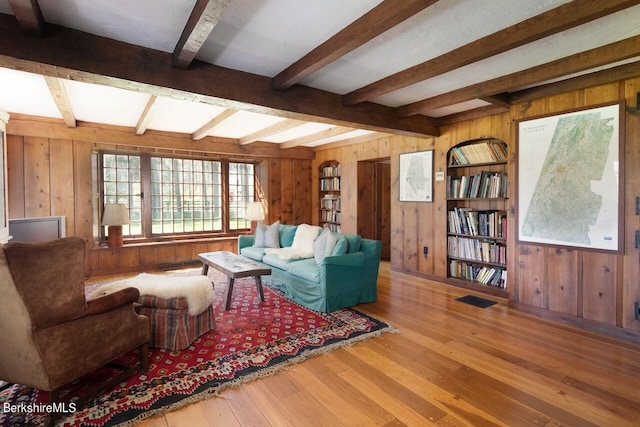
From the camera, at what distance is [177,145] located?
5.70 meters

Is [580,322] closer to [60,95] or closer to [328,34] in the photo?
[328,34]

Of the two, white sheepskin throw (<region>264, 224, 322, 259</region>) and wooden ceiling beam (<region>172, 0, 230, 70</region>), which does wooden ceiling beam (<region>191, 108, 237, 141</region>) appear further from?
white sheepskin throw (<region>264, 224, 322, 259</region>)

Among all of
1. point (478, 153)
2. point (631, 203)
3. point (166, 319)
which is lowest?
point (166, 319)

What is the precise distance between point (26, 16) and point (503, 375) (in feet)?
12.3

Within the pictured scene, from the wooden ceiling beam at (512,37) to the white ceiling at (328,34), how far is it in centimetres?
5

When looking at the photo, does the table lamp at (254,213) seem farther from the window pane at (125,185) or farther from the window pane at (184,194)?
the window pane at (125,185)

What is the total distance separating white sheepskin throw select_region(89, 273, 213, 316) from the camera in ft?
8.64

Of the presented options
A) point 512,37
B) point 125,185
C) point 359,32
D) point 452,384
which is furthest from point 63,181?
point 512,37

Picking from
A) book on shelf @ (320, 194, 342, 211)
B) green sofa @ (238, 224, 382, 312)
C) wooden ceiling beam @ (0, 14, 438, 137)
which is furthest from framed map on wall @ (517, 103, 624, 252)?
book on shelf @ (320, 194, 342, 211)

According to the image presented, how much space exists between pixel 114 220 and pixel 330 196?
13.3 feet

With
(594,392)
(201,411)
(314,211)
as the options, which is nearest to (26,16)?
(201,411)

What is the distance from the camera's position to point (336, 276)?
3.50 metres

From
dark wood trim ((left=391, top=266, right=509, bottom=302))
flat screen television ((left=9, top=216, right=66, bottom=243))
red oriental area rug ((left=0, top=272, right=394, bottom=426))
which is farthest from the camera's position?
dark wood trim ((left=391, top=266, right=509, bottom=302))

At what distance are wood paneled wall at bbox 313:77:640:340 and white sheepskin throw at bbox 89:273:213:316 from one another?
3.35 m
